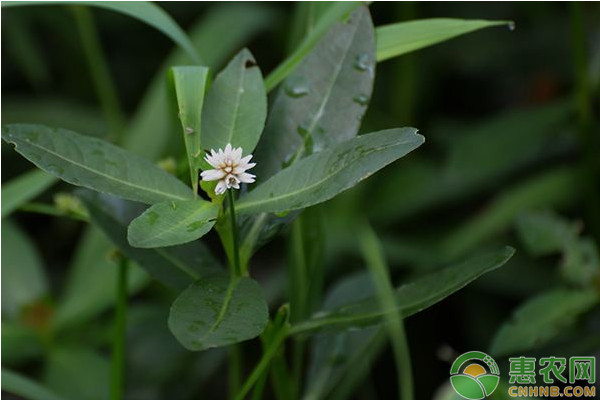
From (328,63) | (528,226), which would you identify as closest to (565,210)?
(528,226)

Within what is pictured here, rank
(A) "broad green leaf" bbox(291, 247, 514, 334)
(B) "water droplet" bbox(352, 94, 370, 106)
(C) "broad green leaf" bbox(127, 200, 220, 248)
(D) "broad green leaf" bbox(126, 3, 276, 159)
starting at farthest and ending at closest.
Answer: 1. (D) "broad green leaf" bbox(126, 3, 276, 159)
2. (B) "water droplet" bbox(352, 94, 370, 106)
3. (A) "broad green leaf" bbox(291, 247, 514, 334)
4. (C) "broad green leaf" bbox(127, 200, 220, 248)

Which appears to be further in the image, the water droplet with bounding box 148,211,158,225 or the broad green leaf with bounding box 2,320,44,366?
the broad green leaf with bounding box 2,320,44,366

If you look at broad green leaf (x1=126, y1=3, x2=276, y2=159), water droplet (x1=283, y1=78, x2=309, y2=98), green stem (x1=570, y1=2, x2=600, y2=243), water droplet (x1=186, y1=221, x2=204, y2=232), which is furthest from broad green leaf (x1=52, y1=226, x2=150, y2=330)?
green stem (x1=570, y1=2, x2=600, y2=243)

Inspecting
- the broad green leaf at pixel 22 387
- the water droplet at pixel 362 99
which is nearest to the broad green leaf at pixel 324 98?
the water droplet at pixel 362 99

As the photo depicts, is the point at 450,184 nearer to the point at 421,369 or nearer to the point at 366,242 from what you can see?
the point at 421,369

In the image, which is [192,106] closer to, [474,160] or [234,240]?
[234,240]

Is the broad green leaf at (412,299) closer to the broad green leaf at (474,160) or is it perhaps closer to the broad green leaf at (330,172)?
the broad green leaf at (330,172)

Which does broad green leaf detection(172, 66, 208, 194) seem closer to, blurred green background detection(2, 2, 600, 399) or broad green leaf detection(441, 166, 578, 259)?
blurred green background detection(2, 2, 600, 399)
